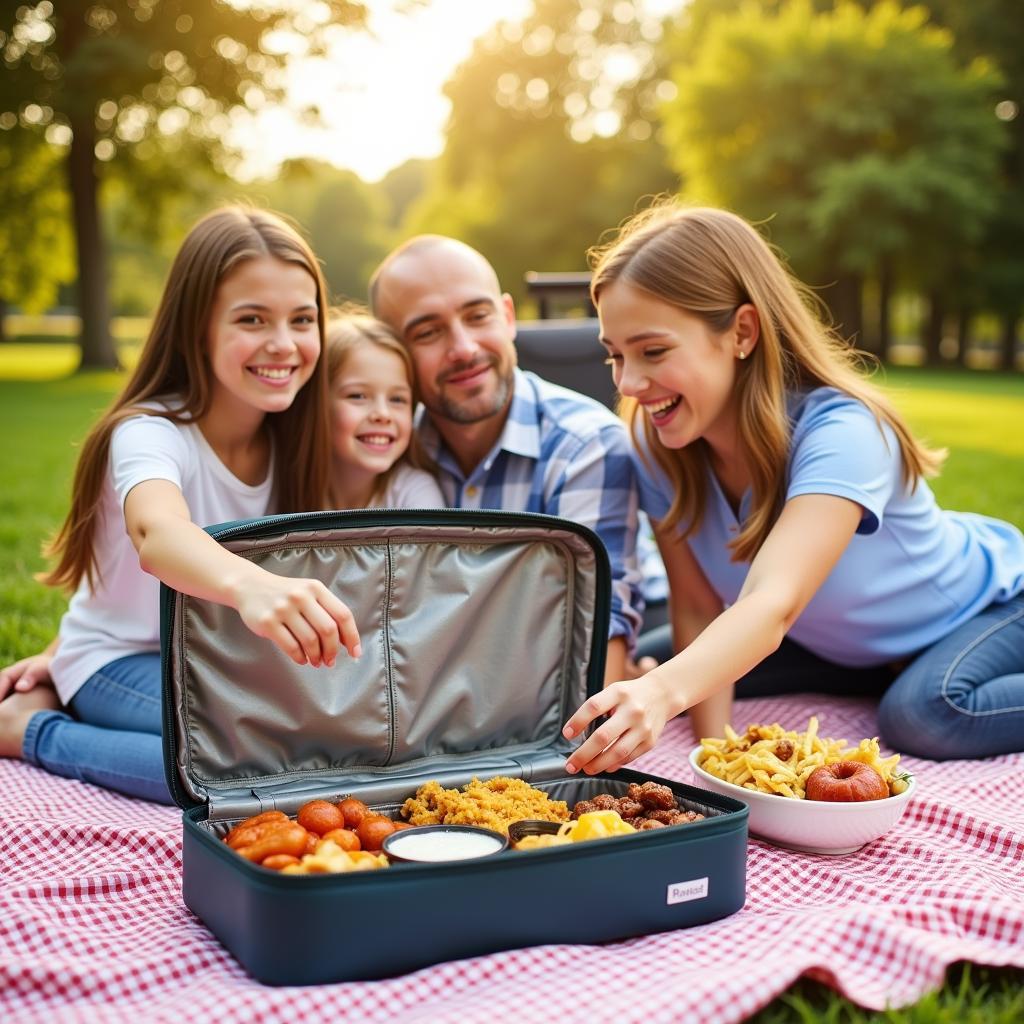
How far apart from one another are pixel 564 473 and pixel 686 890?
166cm

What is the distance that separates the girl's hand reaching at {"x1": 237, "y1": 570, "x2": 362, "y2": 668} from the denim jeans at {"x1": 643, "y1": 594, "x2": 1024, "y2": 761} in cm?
192

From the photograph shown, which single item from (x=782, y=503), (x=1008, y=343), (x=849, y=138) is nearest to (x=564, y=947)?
(x=782, y=503)

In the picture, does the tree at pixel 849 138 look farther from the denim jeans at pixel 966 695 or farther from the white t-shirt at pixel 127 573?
the white t-shirt at pixel 127 573

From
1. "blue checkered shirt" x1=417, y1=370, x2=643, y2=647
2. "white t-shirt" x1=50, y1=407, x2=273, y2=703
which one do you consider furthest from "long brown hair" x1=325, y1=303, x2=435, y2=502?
"white t-shirt" x1=50, y1=407, x2=273, y2=703

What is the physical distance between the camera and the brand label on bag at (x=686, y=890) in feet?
6.77

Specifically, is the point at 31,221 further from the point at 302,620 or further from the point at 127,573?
the point at 302,620

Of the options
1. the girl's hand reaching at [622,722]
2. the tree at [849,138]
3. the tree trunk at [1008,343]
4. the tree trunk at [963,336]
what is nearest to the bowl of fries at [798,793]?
the girl's hand reaching at [622,722]

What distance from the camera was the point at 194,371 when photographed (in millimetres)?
3213

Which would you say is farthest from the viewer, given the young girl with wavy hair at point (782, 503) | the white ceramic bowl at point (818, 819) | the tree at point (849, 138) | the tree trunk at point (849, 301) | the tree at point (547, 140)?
the tree at point (547, 140)

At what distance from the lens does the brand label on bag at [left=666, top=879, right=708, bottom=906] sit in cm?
206

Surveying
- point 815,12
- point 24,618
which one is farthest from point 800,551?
point 815,12

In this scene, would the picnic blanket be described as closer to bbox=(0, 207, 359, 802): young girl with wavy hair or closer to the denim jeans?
bbox=(0, 207, 359, 802): young girl with wavy hair

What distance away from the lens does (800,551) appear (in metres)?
2.72

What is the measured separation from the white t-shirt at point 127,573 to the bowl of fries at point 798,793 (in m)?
1.46
